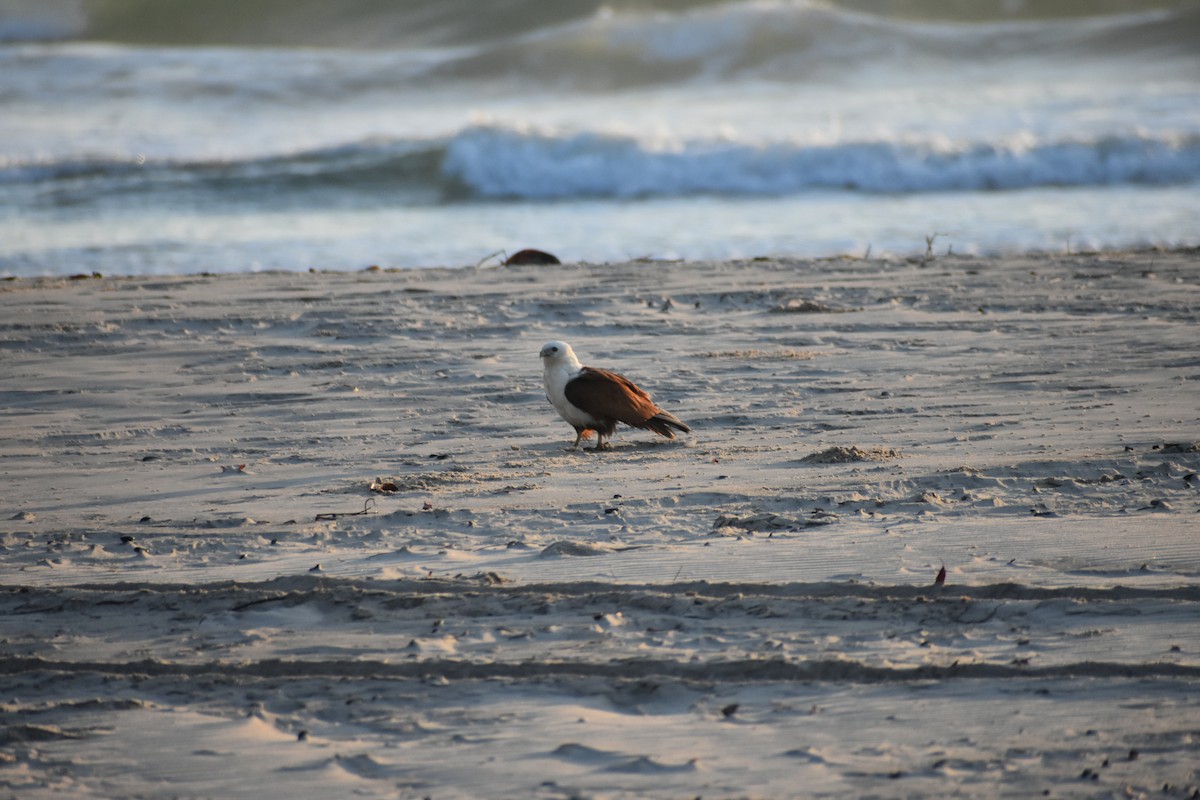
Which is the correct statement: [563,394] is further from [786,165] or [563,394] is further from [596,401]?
[786,165]

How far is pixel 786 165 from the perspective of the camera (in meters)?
18.9

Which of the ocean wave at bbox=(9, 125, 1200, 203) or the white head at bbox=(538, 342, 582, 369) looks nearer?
the white head at bbox=(538, 342, 582, 369)

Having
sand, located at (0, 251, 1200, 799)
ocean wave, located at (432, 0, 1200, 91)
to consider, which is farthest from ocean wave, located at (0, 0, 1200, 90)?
sand, located at (0, 251, 1200, 799)

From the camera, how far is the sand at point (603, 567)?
9.11ft

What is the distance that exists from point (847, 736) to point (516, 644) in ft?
3.12

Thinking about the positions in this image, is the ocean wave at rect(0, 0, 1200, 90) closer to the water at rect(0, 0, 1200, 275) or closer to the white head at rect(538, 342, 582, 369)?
the water at rect(0, 0, 1200, 275)

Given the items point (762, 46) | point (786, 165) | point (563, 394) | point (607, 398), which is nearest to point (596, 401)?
point (607, 398)

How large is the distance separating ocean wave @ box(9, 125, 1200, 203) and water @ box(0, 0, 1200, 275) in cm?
6

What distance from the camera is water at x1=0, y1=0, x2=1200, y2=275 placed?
1370cm

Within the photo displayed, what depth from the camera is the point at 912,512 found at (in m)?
4.26

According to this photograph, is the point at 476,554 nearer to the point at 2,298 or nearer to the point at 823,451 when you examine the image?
the point at 823,451

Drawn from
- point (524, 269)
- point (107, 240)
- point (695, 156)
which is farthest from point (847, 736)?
point (695, 156)

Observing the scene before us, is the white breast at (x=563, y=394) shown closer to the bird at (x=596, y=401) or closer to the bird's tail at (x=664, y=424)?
the bird at (x=596, y=401)

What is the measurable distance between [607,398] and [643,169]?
14.7 metres
